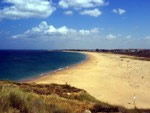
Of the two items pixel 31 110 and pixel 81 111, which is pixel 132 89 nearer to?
pixel 81 111

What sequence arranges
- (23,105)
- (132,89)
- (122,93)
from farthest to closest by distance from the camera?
(132,89) → (122,93) → (23,105)

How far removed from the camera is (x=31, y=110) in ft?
23.0

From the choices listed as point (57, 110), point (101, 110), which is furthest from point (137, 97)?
point (57, 110)

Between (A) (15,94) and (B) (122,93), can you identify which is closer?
(A) (15,94)

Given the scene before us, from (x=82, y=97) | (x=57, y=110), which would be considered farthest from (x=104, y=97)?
(x=57, y=110)

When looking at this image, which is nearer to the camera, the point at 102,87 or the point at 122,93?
the point at 122,93

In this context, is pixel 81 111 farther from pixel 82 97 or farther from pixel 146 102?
pixel 146 102

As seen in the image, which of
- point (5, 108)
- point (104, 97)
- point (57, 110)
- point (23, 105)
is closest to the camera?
point (5, 108)

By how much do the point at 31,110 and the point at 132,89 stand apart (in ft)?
63.8

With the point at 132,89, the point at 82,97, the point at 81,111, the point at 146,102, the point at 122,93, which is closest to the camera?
the point at 81,111

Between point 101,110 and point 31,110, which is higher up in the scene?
point 31,110

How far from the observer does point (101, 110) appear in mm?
9617

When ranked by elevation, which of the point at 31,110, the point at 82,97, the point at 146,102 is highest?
the point at 31,110

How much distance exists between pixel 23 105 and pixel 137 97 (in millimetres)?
15718
